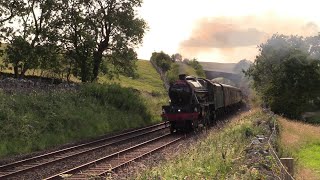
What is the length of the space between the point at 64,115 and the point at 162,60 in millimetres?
85039

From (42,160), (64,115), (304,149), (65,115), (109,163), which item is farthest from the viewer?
(65,115)

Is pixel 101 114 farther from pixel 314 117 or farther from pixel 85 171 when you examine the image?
pixel 314 117

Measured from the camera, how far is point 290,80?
1875 inches

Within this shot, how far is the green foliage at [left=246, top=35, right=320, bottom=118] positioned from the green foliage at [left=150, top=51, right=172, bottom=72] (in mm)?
58799

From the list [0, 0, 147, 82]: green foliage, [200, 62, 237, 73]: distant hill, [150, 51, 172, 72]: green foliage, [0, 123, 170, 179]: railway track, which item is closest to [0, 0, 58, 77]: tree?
[0, 0, 147, 82]: green foliage

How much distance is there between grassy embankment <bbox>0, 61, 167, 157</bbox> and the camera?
2036 cm

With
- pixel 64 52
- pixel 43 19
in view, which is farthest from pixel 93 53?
pixel 43 19

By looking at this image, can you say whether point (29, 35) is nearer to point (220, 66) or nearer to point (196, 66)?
point (196, 66)

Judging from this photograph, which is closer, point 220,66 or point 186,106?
point 186,106

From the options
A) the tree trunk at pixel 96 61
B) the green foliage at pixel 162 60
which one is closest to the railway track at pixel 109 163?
the tree trunk at pixel 96 61

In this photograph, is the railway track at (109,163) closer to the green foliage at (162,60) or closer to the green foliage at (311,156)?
the green foliage at (311,156)

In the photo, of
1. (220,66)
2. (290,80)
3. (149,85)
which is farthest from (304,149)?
(220,66)

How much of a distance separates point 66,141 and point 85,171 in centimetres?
927

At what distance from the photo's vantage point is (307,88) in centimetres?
4769
